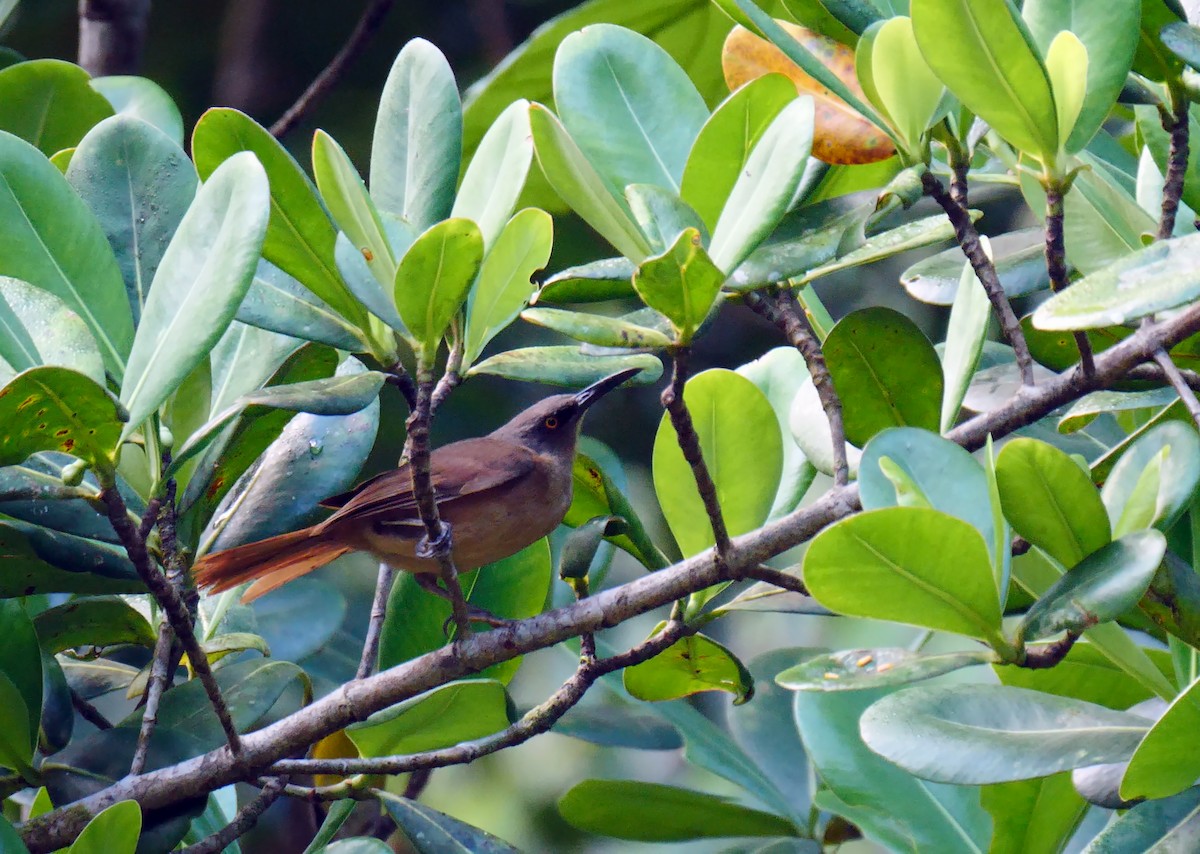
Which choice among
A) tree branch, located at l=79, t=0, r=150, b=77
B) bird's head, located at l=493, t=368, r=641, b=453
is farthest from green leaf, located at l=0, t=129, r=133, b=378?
tree branch, located at l=79, t=0, r=150, b=77

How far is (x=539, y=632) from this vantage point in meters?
1.66

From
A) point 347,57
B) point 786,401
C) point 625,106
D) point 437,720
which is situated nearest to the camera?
point 625,106

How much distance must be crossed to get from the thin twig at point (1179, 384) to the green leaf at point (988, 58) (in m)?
0.30

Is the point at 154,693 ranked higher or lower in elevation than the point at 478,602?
higher

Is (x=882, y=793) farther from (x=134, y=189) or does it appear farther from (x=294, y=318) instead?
(x=134, y=189)

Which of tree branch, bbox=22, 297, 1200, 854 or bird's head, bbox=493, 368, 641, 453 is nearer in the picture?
tree branch, bbox=22, 297, 1200, 854

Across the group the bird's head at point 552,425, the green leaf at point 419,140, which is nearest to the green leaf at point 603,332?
the green leaf at point 419,140

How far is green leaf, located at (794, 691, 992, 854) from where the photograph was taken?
6.10ft

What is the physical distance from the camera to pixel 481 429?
3867mm

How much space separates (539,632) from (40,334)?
747 millimetres

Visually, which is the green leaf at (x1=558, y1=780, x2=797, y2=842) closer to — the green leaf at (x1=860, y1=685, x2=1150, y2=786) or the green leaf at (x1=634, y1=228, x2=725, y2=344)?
the green leaf at (x1=860, y1=685, x2=1150, y2=786)

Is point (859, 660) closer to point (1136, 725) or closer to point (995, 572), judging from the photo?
point (995, 572)

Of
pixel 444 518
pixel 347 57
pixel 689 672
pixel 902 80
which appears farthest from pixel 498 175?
pixel 347 57

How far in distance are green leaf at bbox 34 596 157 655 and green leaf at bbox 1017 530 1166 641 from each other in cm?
142
